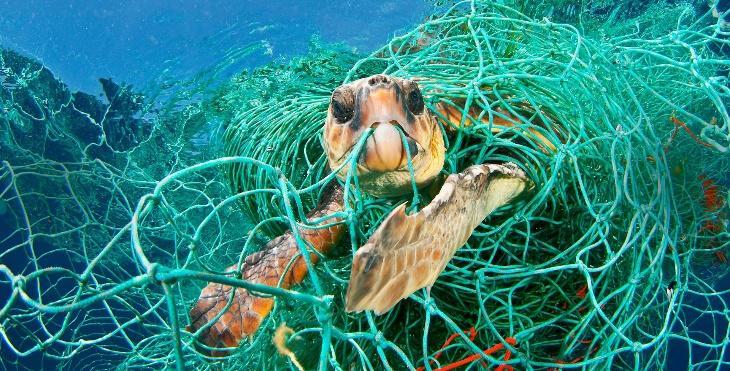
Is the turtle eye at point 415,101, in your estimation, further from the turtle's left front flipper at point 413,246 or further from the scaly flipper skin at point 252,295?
the scaly flipper skin at point 252,295

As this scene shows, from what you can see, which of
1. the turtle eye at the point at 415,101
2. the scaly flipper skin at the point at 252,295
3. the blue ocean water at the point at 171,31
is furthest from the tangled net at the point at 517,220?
the blue ocean water at the point at 171,31

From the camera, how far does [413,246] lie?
89 cm

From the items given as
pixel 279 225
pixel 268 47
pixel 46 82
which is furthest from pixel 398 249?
pixel 46 82

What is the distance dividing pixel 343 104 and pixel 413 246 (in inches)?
26.8

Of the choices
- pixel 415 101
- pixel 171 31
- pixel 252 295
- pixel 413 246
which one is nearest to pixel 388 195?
pixel 415 101

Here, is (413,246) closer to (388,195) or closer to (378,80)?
(378,80)

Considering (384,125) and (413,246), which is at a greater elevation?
(384,125)

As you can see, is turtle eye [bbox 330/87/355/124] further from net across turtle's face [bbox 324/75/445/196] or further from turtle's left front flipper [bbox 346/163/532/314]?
turtle's left front flipper [bbox 346/163/532/314]

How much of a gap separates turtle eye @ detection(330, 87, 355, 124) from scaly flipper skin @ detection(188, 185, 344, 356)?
51 cm

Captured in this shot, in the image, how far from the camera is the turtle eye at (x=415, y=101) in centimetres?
146

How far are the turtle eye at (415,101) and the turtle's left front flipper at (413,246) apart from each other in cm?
31

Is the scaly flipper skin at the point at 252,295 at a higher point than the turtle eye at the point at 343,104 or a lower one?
lower

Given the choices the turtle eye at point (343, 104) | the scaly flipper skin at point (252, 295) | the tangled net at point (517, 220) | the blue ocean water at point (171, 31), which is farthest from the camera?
the blue ocean water at point (171, 31)

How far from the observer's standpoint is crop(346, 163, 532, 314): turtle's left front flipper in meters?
0.78
